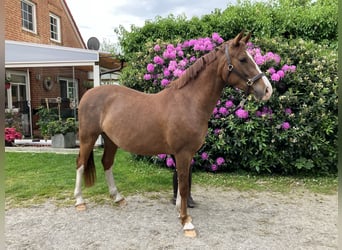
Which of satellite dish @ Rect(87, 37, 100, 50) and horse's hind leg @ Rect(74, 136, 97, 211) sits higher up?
satellite dish @ Rect(87, 37, 100, 50)

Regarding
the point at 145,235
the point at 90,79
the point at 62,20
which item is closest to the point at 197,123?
the point at 145,235

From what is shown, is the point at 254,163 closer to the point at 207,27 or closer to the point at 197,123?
the point at 197,123

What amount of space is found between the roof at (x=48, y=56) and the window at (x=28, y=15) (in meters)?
3.59

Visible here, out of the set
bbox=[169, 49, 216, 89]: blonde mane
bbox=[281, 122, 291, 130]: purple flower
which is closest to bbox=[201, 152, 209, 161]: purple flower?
bbox=[281, 122, 291, 130]: purple flower

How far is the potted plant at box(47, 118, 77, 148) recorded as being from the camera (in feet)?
23.4

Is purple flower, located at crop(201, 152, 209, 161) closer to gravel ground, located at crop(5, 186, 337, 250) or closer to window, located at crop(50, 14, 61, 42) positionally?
gravel ground, located at crop(5, 186, 337, 250)

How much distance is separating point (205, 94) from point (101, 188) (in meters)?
2.25

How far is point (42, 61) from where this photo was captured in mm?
7379

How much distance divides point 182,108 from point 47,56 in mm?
5933

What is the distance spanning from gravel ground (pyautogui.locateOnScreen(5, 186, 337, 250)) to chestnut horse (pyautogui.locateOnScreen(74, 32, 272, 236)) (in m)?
0.27

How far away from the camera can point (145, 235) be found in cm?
274

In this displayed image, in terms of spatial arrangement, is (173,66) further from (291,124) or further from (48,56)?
(48,56)

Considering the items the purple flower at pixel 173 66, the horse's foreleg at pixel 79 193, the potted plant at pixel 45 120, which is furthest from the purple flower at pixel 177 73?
the potted plant at pixel 45 120

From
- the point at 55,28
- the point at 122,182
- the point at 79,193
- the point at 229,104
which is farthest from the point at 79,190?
the point at 55,28
